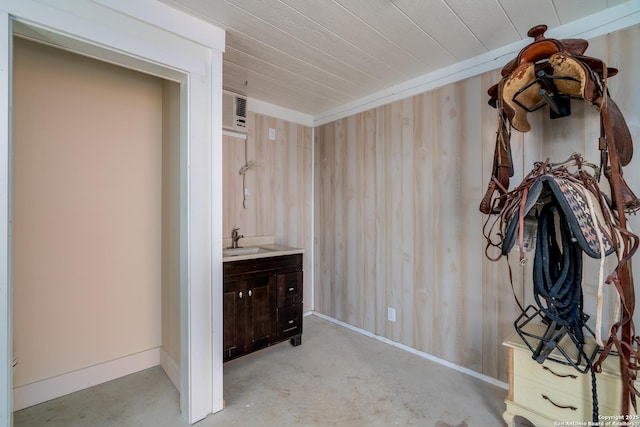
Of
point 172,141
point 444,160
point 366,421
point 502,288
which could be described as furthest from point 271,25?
point 366,421

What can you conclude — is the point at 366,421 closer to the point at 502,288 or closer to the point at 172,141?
the point at 502,288

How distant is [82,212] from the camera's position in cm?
216

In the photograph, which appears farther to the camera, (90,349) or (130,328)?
(130,328)

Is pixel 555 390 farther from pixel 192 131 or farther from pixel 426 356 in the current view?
pixel 192 131

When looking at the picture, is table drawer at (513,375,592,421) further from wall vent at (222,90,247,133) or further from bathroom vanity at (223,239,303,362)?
wall vent at (222,90,247,133)

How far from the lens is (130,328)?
A: 237 centimetres

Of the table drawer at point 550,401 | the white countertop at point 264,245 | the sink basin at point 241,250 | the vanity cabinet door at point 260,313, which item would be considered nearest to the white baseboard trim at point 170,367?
the vanity cabinet door at point 260,313

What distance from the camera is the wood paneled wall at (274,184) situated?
119 inches

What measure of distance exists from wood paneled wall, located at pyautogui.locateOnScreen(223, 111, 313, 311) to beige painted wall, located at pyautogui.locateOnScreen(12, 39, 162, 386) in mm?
710

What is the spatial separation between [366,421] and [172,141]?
7.62 feet

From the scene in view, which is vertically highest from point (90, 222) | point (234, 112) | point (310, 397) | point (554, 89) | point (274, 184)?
point (234, 112)

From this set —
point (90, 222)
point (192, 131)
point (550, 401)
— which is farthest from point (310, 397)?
point (90, 222)

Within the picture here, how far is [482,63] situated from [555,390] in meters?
2.13

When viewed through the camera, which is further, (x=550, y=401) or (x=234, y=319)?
(x=234, y=319)
